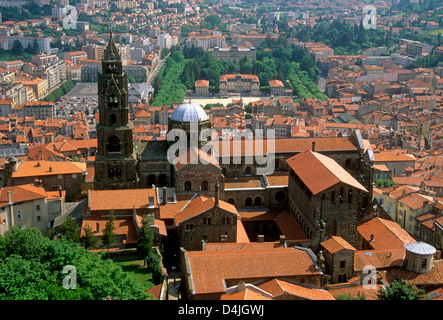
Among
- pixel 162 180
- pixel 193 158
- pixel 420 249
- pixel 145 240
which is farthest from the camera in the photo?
pixel 162 180

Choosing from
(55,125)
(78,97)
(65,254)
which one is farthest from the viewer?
(78,97)

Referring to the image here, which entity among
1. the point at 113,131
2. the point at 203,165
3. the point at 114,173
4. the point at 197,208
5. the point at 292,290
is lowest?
the point at 292,290

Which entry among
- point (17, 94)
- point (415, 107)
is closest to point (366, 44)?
point (415, 107)

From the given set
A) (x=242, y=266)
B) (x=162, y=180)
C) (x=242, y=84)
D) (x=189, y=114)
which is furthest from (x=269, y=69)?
(x=242, y=266)

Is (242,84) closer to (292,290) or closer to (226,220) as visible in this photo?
(226,220)

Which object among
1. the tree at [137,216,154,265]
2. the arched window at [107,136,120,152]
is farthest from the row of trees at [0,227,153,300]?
the arched window at [107,136,120,152]

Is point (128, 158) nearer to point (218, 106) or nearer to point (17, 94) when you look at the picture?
point (218, 106)

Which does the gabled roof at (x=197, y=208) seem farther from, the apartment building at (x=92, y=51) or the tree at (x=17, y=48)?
the tree at (x=17, y=48)
